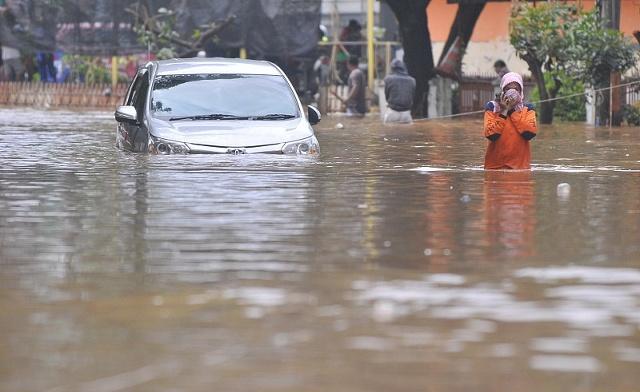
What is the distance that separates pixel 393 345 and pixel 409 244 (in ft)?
11.0

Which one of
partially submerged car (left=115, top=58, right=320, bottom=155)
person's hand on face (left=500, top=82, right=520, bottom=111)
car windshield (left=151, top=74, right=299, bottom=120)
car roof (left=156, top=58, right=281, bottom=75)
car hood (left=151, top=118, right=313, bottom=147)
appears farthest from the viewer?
car roof (left=156, top=58, right=281, bottom=75)

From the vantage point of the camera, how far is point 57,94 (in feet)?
156

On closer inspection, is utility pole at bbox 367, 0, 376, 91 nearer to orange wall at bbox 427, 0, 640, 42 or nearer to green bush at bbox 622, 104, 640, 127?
orange wall at bbox 427, 0, 640, 42

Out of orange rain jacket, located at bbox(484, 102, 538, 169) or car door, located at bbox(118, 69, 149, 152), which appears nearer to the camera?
orange rain jacket, located at bbox(484, 102, 538, 169)

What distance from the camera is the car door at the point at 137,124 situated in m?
17.3

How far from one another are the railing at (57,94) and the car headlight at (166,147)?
30.2 metres

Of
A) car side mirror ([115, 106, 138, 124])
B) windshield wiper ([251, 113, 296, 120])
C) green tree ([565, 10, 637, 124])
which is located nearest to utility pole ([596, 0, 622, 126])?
green tree ([565, 10, 637, 124])

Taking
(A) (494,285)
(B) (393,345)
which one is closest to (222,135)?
(A) (494,285)

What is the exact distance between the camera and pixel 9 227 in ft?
35.9

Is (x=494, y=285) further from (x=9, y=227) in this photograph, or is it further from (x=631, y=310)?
(x=9, y=227)

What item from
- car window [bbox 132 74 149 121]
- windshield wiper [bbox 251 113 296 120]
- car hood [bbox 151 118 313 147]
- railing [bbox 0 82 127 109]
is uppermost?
car window [bbox 132 74 149 121]

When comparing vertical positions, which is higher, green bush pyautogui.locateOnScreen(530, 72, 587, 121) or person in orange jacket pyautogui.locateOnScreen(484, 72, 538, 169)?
person in orange jacket pyautogui.locateOnScreen(484, 72, 538, 169)

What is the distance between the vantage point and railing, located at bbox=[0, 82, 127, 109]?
4691 cm

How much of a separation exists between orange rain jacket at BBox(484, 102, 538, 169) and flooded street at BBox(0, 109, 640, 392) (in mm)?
147
